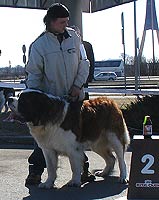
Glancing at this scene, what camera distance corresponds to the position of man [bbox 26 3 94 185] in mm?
6145

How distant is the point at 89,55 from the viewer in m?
8.12

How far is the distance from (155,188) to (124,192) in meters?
1.01

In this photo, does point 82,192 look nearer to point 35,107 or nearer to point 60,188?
point 60,188

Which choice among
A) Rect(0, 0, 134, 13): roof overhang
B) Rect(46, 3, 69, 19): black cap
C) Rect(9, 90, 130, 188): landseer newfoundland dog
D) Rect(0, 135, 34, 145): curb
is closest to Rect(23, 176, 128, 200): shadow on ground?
Rect(9, 90, 130, 188): landseer newfoundland dog

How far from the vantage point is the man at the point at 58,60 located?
6.14 metres

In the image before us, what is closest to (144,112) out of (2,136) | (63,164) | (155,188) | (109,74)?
(2,136)

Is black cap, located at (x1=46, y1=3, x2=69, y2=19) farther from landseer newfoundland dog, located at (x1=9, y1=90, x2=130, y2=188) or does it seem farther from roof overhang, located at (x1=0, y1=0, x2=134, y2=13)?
roof overhang, located at (x1=0, y1=0, x2=134, y2=13)

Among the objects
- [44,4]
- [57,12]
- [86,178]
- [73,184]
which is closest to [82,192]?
[73,184]

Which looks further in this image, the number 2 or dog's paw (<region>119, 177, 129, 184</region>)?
dog's paw (<region>119, 177, 129, 184</region>)

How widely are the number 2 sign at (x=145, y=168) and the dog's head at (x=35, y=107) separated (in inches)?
47.7

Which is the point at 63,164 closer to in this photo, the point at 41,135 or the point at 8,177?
the point at 8,177

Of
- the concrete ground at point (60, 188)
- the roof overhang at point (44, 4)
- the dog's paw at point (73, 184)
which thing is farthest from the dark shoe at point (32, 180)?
the roof overhang at point (44, 4)

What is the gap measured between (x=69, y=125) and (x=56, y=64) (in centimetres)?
81

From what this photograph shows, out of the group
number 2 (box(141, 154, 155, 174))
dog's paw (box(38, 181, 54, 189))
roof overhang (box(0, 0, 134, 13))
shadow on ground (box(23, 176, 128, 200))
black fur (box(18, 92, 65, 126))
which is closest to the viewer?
number 2 (box(141, 154, 155, 174))
